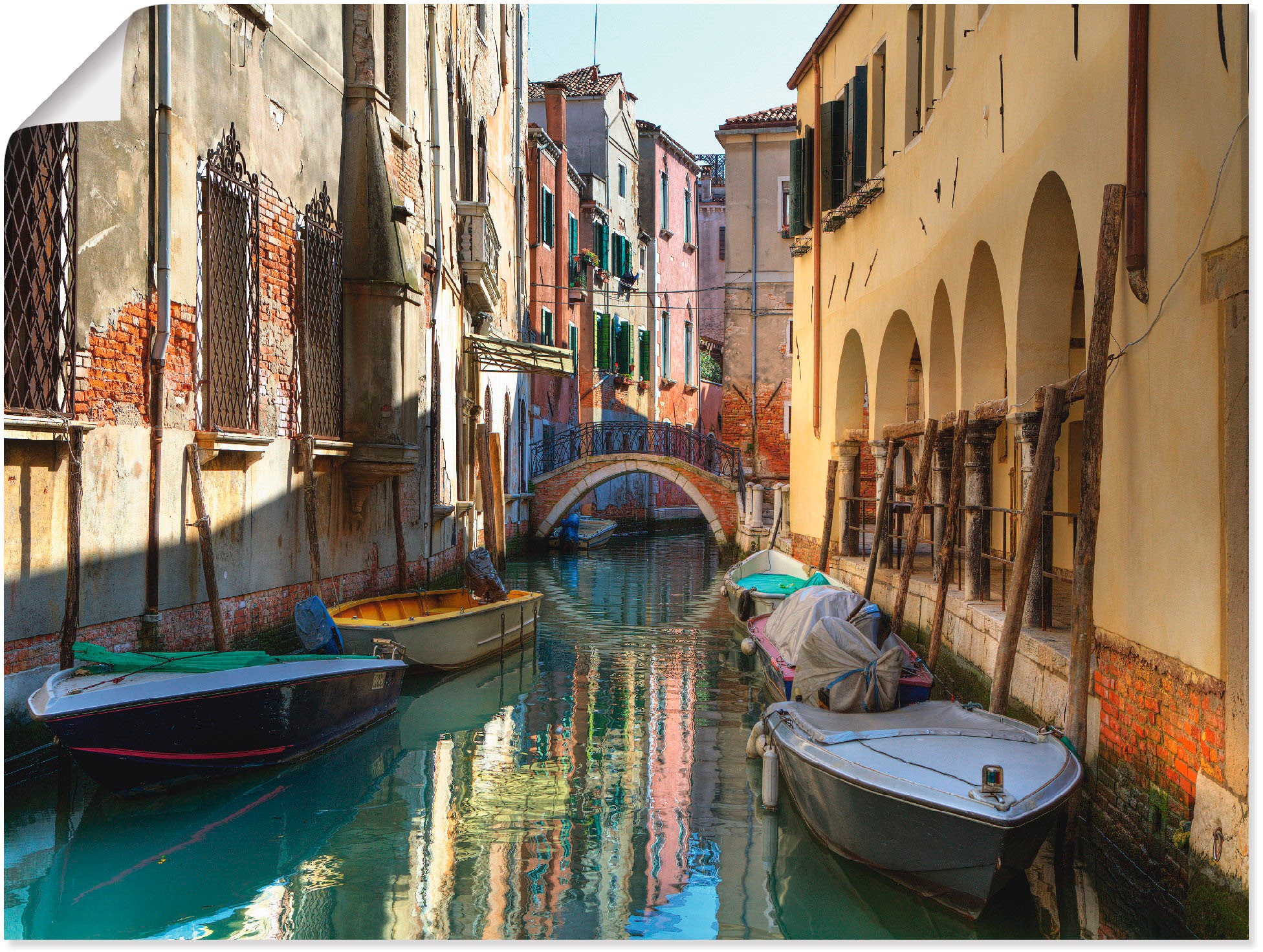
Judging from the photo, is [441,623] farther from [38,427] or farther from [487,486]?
[487,486]

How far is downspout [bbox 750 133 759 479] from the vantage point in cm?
2283

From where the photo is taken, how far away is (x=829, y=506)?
12547mm

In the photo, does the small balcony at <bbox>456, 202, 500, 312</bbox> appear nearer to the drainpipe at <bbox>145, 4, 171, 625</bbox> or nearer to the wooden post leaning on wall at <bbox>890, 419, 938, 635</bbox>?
the wooden post leaning on wall at <bbox>890, 419, 938, 635</bbox>

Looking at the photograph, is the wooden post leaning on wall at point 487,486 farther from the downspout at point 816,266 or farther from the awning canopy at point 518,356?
the downspout at point 816,266

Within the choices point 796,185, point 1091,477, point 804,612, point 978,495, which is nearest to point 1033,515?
point 1091,477

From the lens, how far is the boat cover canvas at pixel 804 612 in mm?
8820

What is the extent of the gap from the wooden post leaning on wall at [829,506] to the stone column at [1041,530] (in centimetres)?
551

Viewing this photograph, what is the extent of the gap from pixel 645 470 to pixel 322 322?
13112 millimetres

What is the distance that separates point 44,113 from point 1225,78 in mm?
4012

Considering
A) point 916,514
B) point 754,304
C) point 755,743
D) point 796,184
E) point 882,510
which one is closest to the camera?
point 755,743

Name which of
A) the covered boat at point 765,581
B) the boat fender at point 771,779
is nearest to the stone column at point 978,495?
the covered boat at point 765,581

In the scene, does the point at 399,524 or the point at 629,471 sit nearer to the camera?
the point at 399,524

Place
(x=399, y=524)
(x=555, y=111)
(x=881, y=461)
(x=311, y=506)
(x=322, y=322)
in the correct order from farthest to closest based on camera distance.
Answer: (x=555, y=111), (x=881, y=461), (x=399, y=524), (x=322, y=322), (x=311, y=506)

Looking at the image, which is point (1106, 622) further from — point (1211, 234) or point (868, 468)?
point (868, 468)
